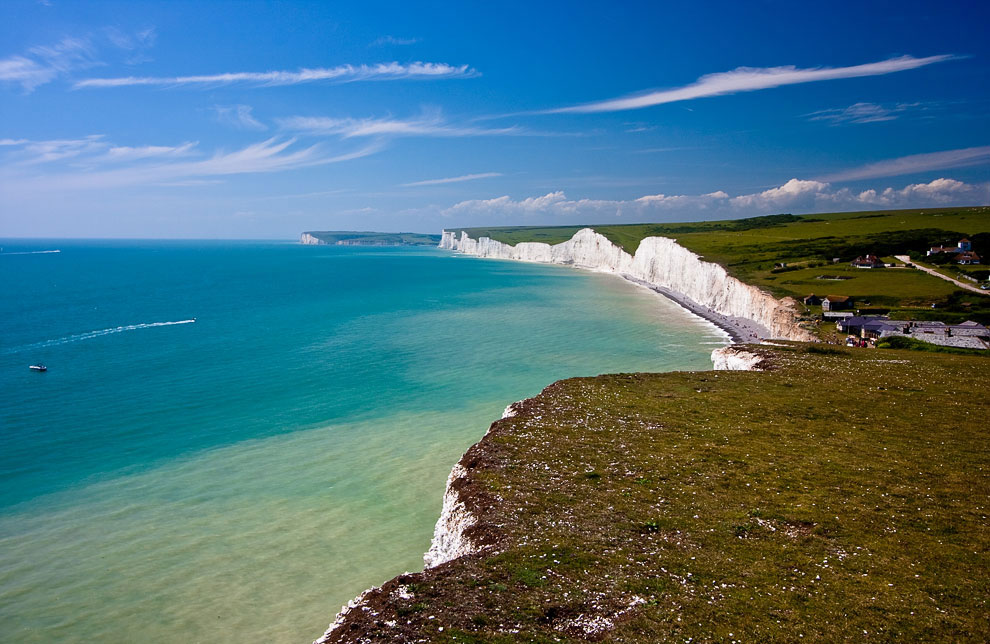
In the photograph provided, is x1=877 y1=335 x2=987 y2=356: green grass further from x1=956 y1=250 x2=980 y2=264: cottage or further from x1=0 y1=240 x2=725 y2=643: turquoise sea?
x1=956 y1=250 x2=980 y2=264: cottage

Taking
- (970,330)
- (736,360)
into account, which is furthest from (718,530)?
(970,330)

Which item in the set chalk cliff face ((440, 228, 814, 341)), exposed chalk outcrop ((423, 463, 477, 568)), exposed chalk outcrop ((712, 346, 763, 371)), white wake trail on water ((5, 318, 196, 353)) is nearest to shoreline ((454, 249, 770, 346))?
chalk cliff face ((440, 228, 814, 341))

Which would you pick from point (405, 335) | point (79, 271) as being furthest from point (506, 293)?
point (79, 271)

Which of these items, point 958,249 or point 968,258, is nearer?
point 968,258

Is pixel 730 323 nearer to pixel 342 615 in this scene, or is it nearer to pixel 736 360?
pixel 736 360

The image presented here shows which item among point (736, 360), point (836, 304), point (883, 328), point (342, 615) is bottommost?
point (342, 615)

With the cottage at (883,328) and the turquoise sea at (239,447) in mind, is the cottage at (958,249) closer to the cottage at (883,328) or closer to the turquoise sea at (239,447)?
the turquoise sea at (239,447)
